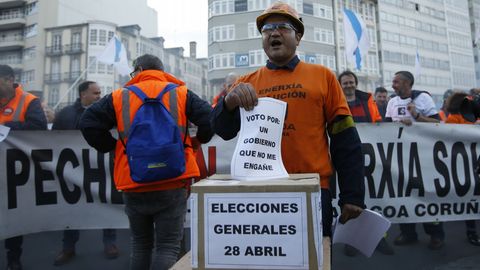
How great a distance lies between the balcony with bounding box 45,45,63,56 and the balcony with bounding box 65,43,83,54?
77 centimetres

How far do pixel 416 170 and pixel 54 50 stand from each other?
57739mm

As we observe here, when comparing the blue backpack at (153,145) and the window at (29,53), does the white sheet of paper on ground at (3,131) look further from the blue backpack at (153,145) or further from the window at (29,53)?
the window at (29,53)

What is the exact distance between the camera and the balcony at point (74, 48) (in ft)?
177

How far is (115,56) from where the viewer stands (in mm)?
12359

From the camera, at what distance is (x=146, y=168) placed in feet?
8.63

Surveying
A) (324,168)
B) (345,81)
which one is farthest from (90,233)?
(324,168)

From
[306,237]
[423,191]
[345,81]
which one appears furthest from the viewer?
[345,81]

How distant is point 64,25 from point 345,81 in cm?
5627

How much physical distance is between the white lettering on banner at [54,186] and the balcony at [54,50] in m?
54.9

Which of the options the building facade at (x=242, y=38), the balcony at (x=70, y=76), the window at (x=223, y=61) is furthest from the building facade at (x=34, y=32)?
the window at (x=223, y=61)

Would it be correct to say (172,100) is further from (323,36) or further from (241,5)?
(323,36)

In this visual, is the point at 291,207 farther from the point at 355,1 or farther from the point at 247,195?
the point at 355,1

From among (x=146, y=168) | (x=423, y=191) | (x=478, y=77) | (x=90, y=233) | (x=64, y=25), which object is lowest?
(x=90, y=233)

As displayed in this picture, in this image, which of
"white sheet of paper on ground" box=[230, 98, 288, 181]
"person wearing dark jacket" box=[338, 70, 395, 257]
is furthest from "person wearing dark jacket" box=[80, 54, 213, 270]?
"person wearing dark jacket" box=[338, 70, 395, 257]
